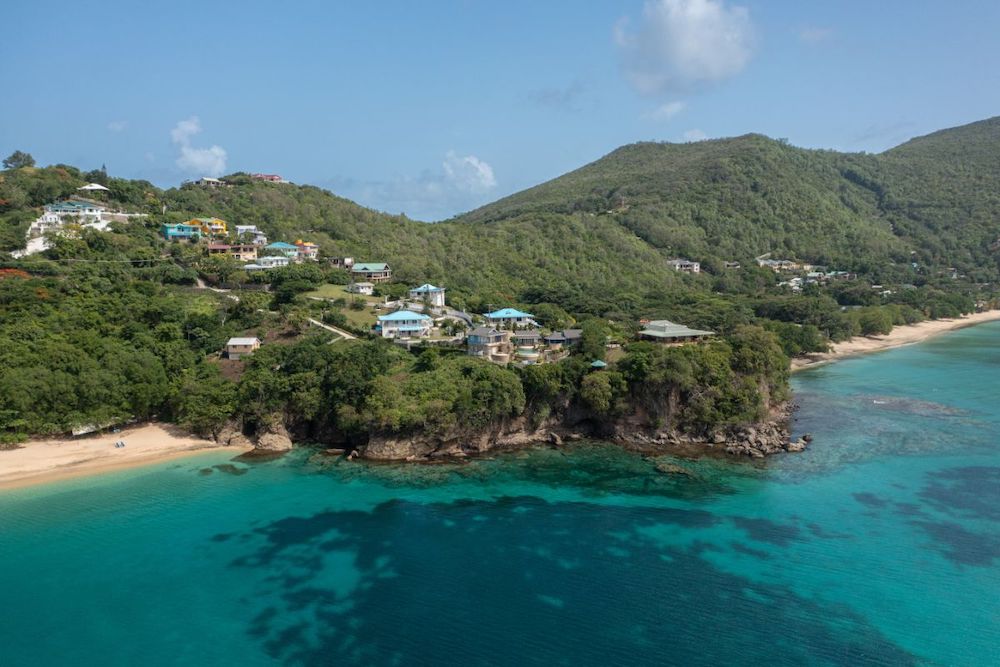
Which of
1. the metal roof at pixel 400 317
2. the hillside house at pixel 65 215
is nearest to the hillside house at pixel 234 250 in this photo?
the hillside house at pixel 65 215

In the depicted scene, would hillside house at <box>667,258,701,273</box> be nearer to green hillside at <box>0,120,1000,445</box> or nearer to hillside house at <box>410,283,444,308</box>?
green hillside at <box>0,120,1000,445</box>

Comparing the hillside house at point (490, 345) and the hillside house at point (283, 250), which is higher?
the hillside house at point (283, 250)

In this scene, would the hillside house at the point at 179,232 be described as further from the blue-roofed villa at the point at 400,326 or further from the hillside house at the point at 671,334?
the hillside house at the point at 671,334

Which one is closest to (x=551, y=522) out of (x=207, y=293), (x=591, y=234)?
(x=207, y=293)

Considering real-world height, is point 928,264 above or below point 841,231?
below

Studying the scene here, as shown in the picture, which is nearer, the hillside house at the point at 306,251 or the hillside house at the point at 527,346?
the hillside house at the point at 527,346

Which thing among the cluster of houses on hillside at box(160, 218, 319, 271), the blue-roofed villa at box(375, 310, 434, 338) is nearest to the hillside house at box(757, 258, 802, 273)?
the blue-roofed villa at box(375, 310, 434, 338)

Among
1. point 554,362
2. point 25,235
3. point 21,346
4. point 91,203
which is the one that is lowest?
point 554,362

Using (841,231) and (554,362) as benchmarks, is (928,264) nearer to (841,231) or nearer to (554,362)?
(841,231)
